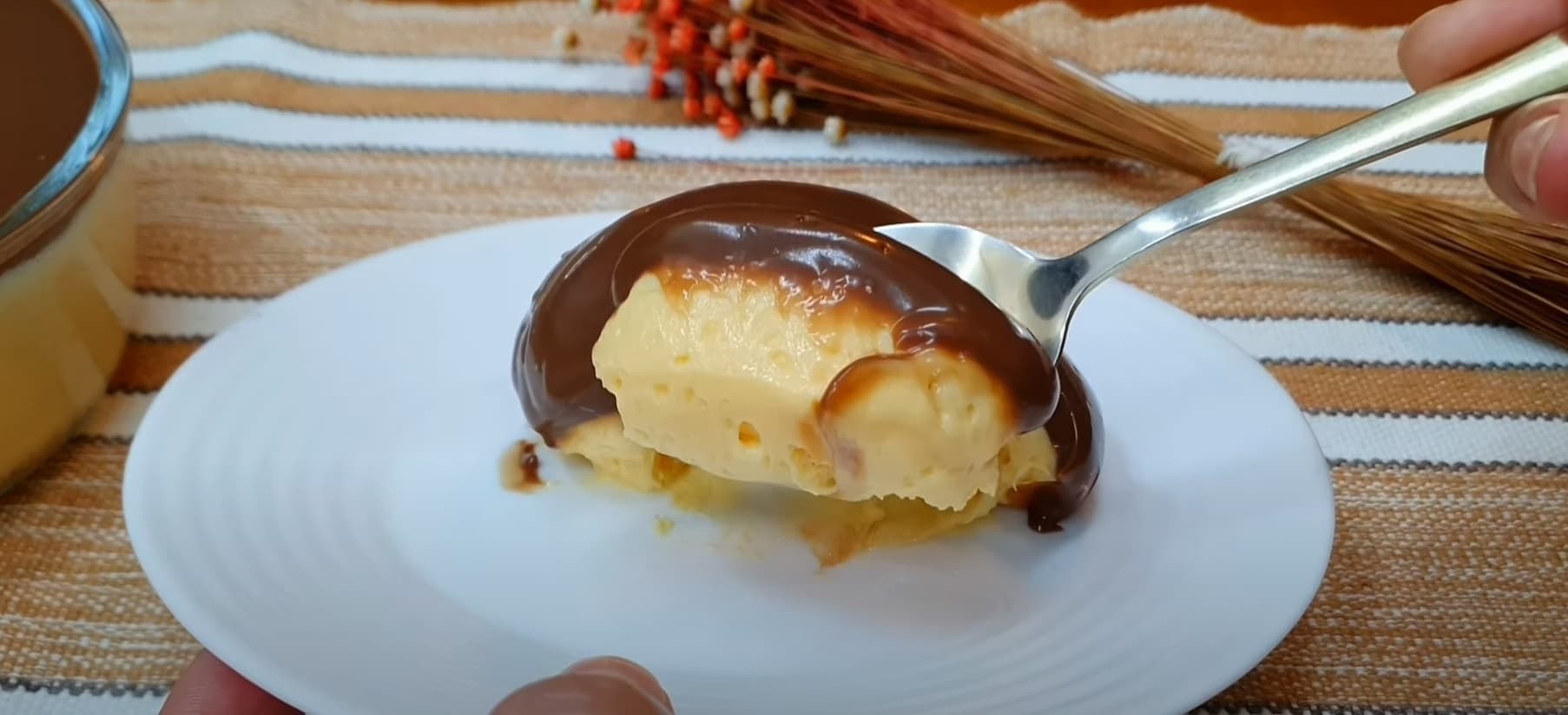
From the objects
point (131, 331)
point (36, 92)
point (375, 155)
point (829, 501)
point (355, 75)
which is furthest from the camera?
point (355, 75)

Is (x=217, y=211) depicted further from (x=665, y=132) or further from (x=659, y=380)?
Answer: (x=659, y=380)

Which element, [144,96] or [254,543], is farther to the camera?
[144,96]

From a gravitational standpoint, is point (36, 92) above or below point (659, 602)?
above

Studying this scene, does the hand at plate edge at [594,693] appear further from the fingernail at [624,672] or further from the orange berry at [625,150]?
the orange berry at [625,150]

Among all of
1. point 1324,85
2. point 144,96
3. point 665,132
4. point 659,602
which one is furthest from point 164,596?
point 1324,85

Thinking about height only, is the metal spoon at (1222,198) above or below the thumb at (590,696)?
above

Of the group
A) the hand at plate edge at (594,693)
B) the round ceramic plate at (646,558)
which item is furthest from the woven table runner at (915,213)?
the hand at plate edge at (594,693)

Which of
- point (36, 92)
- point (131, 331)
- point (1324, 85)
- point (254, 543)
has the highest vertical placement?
point (1324, 85)
